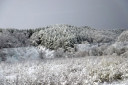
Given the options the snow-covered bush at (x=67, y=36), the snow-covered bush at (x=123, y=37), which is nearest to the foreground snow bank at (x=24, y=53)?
the snow-covered bush at (x=67, y=36)

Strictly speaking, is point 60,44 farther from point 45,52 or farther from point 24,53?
point 24,53

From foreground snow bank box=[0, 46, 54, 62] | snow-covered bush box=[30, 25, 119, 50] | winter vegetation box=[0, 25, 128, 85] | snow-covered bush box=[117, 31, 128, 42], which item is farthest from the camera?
snow-covered bush box=[30, 25, 119, 50]

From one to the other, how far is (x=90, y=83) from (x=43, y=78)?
2.66 feet

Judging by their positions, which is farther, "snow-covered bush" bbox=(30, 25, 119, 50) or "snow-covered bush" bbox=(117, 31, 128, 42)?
"snow-covered bush" bbox=(30, 25, 119, 50)

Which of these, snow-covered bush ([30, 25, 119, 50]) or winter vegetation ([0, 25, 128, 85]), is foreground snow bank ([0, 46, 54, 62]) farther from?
snow-covered bush ([30, 25, 119, 50])

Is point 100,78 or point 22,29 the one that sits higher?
point 22,29

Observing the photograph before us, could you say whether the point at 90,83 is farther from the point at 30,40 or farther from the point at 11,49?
the point at 30,40

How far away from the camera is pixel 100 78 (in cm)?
427

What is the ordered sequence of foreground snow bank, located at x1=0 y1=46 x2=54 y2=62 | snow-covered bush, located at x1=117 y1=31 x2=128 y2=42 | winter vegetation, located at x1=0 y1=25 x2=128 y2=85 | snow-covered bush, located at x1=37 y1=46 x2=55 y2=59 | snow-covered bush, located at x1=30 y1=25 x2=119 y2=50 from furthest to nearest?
Result: snow-covered bush, located at x1=30 y1=25 x2=119 y2=50
snow-covered bush, located at x1=117 y1=31 x2=128 y2=42
snow-covered bush, located at x1=37 y1=46 x2=55 y2=59
foreground snow bank, located at x1=0 y1=46 x2=54 y2=62
winter vegetation, located at x1=0 y1=25 x2=128 y2=85

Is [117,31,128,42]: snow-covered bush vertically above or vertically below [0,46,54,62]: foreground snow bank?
above

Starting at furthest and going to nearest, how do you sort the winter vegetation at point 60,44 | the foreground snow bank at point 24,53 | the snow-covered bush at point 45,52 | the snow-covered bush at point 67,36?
the snow-covered bush at point 67,36 < the snow-covered bush at point 45,52 < the foreground snow bank at point 24,53 < the winter vegetation at point 60,44

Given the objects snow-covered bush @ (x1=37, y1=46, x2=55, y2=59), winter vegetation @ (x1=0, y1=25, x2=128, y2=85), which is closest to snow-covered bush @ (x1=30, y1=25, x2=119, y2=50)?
winter vegetation @ (x1=0, y1=25, x2=128, y2=85)

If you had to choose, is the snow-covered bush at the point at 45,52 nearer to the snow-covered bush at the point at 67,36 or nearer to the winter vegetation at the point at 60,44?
the winter vegetation at the point at 60,44

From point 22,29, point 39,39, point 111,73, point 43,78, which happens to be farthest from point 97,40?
point 43,78
